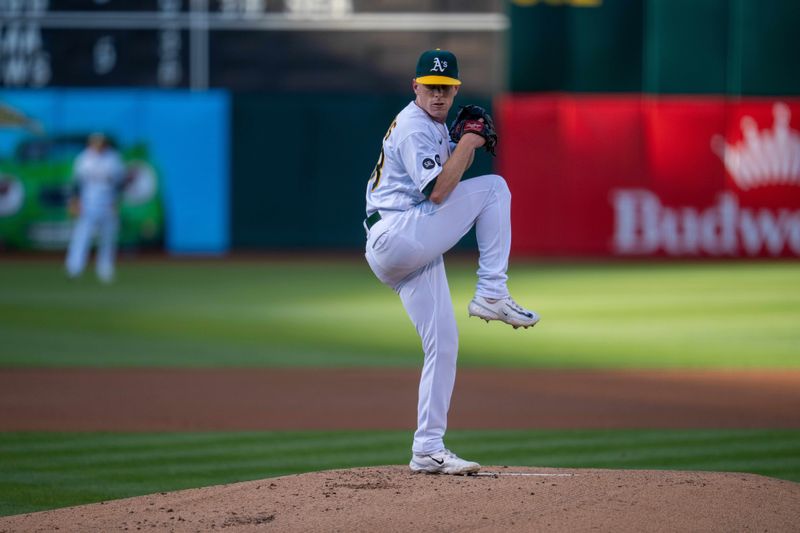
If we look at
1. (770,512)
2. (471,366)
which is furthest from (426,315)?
(471,366)

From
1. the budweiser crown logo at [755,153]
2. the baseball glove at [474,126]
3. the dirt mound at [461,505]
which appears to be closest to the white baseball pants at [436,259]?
the baseball glove at [474,126]

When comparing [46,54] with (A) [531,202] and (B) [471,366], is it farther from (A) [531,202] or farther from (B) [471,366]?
(B) [471,366]

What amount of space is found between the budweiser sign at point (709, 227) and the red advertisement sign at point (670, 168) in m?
0.02

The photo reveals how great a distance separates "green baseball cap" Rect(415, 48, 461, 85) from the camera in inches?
221

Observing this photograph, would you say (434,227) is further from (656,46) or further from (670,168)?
(656,46)

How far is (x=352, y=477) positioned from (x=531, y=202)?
58.1ft

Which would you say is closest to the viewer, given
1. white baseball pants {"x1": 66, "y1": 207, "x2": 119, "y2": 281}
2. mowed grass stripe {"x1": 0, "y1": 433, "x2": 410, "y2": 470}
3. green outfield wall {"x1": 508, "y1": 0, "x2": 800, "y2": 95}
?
mowed grass stripe {"x1": 0, "y1": 433, "x2": 410, "y2": 470}

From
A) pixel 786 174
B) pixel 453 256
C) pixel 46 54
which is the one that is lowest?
pixel 453 256

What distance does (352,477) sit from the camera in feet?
19.5

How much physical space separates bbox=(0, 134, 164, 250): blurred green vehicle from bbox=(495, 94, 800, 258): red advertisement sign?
6.57 m

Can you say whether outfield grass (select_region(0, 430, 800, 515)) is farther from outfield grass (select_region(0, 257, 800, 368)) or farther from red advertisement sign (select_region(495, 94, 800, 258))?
red advertisement sign (select_region(495, 94, 800, 258))

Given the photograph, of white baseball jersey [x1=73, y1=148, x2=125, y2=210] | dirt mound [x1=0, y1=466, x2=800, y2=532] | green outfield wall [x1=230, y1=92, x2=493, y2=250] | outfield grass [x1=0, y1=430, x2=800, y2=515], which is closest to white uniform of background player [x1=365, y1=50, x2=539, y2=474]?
dirt mound [x1=0, y1=466, x2=800, y2=532]

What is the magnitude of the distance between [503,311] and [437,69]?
110 cm

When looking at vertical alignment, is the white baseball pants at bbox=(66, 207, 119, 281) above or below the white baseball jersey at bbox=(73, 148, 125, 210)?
below
